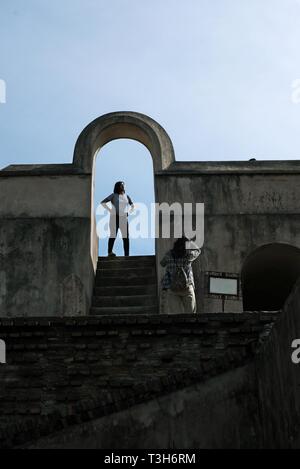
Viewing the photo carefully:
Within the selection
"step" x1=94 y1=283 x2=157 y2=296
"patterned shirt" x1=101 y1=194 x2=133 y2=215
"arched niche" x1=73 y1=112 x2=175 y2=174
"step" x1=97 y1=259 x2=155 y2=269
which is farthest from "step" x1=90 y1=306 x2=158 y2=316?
"arched niche" x1=73 y1=112 x2=175 y2=174

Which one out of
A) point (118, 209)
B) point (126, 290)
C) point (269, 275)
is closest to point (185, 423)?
point (126, 290)

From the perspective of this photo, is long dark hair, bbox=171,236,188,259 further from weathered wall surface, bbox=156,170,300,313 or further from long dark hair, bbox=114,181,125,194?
long dark hair, bbox=114,181,125,194

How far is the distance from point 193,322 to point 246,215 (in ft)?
16.6

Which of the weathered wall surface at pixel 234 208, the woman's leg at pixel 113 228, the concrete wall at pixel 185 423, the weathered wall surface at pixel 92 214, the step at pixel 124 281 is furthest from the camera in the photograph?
the woman's leg at pixel 113 228

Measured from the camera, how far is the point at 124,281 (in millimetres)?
14008

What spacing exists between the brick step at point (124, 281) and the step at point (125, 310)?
35.8 inches

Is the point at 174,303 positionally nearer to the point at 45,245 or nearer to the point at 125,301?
the point at 125,301

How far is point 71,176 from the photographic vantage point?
14648 millimetres

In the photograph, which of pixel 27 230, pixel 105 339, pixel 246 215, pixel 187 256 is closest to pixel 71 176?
pixel 27 230

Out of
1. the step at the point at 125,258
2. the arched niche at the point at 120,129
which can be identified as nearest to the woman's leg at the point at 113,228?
the step at the point at 125,258

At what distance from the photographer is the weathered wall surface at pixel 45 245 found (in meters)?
13.7

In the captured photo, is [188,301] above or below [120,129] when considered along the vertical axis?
below

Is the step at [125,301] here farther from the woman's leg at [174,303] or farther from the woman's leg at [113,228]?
the woman's leg at [174,303]

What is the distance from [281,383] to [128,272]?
21.2ft
